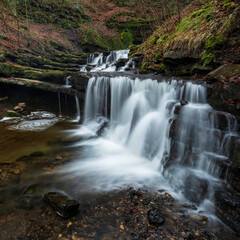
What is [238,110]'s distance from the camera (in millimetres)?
3598

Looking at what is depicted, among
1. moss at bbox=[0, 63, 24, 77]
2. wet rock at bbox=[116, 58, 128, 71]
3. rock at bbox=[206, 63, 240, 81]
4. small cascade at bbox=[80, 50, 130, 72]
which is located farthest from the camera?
small cascade at bbox=[80, 50, 130, 72]

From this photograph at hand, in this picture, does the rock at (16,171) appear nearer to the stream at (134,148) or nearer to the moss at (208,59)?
the stream at (134,148)

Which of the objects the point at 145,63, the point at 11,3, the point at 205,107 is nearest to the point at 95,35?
the point at 11,3

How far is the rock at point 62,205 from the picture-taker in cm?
268

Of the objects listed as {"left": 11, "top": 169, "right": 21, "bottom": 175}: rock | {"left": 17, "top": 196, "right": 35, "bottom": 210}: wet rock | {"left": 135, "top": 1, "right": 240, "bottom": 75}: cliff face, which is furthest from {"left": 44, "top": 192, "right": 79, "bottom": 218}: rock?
{"left": 135, "top": 1, "right": 240, "bottom": 75}: cliff face

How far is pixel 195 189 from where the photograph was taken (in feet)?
10.8

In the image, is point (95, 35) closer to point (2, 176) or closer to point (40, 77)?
point (40, 77)

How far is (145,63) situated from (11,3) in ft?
49.4

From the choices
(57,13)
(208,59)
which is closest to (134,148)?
(208,59)

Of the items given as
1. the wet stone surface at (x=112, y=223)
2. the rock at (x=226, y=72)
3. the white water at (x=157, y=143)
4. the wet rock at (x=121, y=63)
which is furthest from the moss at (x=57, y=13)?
the wet stone surface at (x=112, y=223)

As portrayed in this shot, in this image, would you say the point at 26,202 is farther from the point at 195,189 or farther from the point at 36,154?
the point at 195,189

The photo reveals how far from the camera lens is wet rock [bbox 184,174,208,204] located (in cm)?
316

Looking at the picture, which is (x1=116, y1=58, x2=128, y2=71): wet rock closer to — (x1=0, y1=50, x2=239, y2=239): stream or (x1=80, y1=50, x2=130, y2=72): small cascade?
(x1=80, y1=50, x2=130, y2=72): small cascade

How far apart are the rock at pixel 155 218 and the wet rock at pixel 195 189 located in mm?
960
